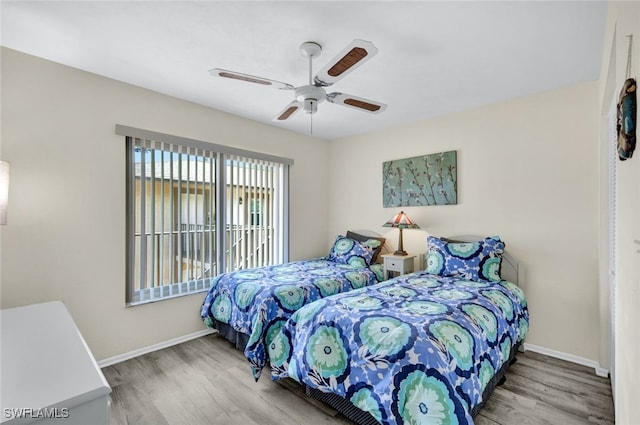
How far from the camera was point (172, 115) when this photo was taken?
10.1ft

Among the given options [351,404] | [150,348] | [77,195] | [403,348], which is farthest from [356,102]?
[150,348]

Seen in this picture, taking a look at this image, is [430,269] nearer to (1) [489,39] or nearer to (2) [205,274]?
(1) [489,39]

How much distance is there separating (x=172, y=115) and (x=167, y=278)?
1669 millimetres

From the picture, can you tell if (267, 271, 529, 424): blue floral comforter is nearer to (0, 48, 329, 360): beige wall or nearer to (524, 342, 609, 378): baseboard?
(524, 342, 609, 378): baseboard

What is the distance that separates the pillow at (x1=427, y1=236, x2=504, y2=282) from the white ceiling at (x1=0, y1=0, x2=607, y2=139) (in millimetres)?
1513

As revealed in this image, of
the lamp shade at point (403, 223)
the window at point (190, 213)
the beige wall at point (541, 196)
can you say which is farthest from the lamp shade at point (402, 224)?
the window at point (190, 213)

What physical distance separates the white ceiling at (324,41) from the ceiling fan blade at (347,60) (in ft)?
1.17

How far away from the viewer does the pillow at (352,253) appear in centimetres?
376

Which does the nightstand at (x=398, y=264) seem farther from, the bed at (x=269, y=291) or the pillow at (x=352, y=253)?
the pillow at (x=352, y=253)

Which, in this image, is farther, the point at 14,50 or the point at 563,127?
the point at 563,127

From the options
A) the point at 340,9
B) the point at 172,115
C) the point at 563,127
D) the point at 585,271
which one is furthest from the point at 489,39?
the point at 172,115

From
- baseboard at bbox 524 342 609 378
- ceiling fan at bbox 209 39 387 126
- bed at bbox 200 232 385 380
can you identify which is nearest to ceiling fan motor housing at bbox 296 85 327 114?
ceiling fan at bbox 209 39 387 126

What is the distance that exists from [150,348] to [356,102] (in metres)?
2.93

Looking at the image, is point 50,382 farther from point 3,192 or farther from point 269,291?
point 269,291
